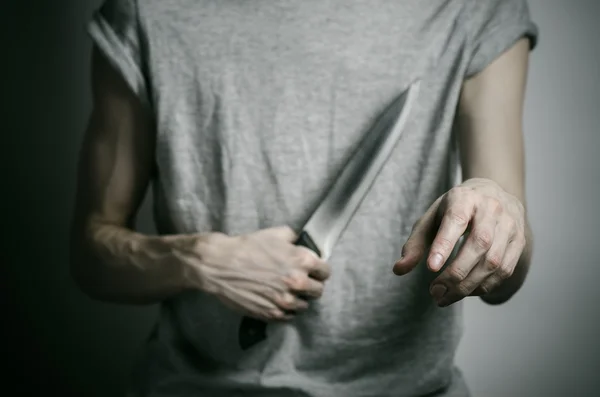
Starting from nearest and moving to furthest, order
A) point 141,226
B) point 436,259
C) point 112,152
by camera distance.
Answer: point 436,259 < point 112,152 < point 141,226

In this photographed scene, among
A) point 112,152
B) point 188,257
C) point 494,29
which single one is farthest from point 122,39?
point 494,29

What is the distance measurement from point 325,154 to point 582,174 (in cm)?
28

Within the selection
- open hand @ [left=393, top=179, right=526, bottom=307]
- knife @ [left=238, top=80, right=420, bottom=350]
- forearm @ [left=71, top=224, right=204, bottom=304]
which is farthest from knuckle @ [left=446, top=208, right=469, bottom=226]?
forearm @ [left=71, top=224, right=204, bottom=304]

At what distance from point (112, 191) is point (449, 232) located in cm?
33

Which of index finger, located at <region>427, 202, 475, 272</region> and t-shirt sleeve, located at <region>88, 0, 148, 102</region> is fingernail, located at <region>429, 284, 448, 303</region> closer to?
index finger, located at <region>427, 202, 475, 272</region>

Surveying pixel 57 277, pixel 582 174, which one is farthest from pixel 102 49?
pixel 582 174

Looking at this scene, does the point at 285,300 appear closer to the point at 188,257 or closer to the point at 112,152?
the point at 188,257

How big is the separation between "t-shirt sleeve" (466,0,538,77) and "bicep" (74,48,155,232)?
287mm

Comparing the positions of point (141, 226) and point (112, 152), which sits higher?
point (112, 152)

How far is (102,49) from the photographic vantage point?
1.79 ft

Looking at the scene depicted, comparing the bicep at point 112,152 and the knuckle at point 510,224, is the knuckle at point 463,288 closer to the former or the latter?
the knuckle at point 510,224

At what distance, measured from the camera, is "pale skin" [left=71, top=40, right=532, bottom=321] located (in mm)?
386

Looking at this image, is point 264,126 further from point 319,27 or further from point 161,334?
point 161,334

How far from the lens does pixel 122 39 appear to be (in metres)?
0.55
